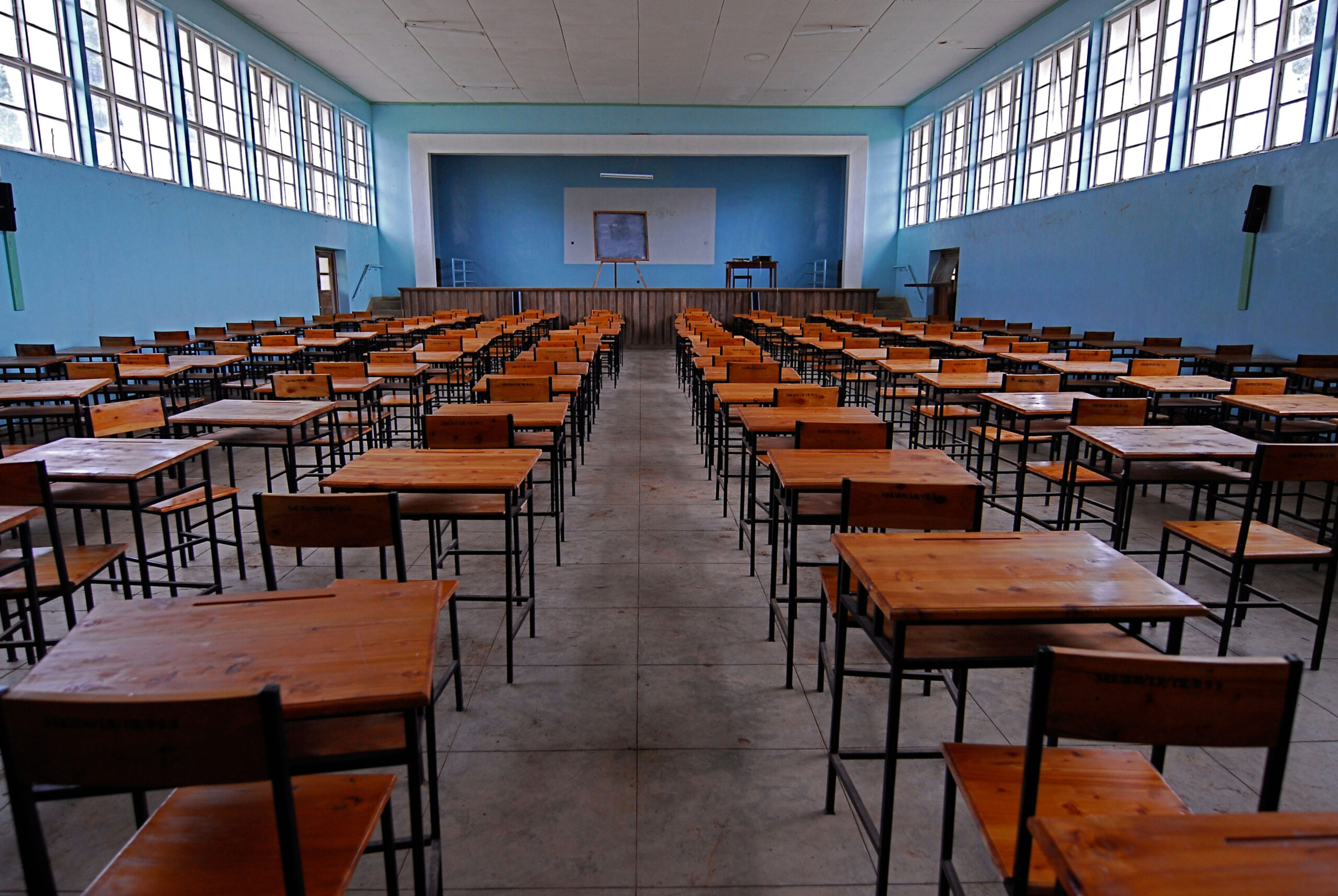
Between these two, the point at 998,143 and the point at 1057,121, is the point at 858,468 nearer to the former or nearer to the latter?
the point at 1057,121

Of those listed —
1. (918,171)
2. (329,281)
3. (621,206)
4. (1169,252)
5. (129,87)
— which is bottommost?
(329,281)

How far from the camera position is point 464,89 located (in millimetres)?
17125

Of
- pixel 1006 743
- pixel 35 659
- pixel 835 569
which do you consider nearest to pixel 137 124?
pixel 35 659

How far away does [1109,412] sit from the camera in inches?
160

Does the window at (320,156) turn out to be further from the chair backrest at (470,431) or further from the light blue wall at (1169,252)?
the chair backrest at (470,431)

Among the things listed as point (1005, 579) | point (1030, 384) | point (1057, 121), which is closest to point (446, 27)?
point (1057, 121)

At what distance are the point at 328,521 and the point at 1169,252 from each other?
10086 mm

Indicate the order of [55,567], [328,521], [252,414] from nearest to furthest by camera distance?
1. [328,521]
2. [55,567]
3. [252,414]

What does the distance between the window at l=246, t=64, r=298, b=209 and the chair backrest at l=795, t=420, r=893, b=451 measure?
1284 centimetres

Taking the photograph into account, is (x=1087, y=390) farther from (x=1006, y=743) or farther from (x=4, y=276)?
(x=4, y=276)

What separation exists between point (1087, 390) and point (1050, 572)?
502cm

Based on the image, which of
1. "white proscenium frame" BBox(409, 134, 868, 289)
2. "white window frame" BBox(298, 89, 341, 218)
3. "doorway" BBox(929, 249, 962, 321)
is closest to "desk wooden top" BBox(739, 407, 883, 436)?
"doorway" BBox(929, 249, 962, 321)

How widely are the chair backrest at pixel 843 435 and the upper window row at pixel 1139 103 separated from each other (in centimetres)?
694

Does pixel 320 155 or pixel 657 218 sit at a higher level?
pixel 320 155
